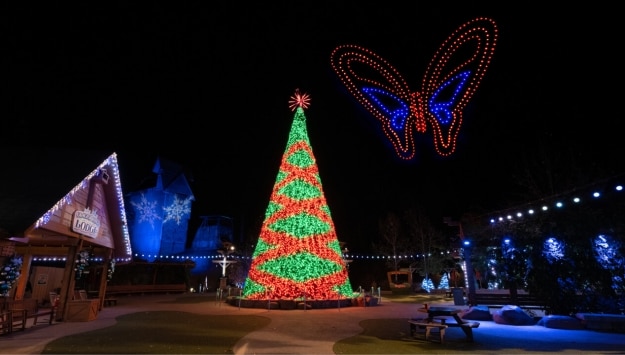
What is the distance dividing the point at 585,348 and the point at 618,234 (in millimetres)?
5551

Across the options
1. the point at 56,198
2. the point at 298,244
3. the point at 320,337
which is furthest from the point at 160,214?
the point at 320,337

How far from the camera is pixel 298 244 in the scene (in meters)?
15.9

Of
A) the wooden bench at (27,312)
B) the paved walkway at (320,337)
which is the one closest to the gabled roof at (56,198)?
the wooden bench at (27,312)

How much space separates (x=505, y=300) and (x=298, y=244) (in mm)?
9197

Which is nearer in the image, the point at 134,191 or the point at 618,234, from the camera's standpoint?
the point at 618,234

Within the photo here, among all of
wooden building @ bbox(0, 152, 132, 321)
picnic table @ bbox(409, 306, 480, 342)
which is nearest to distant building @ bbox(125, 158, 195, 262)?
wooden building @ bbox(0, 152, 132, 321)

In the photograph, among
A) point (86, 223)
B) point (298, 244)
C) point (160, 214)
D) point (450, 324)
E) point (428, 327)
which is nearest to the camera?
point (428, 327)

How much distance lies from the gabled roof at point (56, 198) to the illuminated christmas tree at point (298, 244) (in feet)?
21.4

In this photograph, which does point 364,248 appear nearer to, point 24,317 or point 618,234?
point 618,234

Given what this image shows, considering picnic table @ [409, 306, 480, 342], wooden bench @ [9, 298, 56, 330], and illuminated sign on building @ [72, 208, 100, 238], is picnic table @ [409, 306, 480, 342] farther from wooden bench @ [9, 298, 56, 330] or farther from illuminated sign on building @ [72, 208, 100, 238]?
illuminated sign on building @ [72, 208, 100, 238]

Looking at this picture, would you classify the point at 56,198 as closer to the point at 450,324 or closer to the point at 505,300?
the point at 450,324

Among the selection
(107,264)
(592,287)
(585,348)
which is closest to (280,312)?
(107,264)

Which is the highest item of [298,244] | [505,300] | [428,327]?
[298,244]

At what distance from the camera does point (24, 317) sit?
10.1 metres
